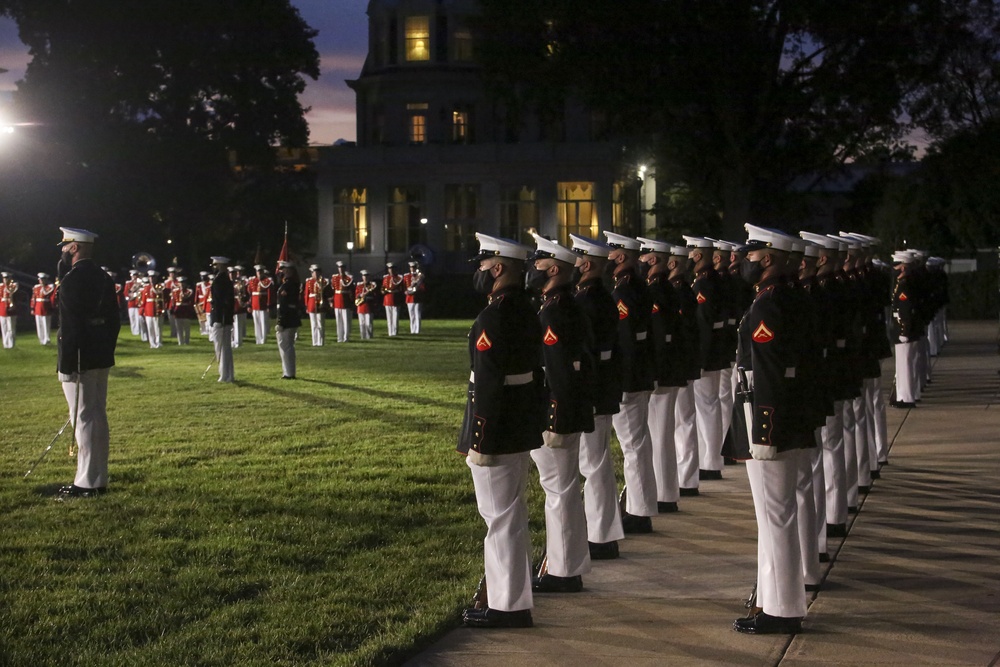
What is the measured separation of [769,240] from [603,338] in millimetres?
1841

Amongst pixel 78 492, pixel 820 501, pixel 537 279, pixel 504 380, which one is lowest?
pixel 78 492

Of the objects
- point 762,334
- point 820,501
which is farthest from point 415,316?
point 762,334

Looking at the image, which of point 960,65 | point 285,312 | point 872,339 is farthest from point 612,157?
point 872,339

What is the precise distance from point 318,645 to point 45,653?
4.58 feet

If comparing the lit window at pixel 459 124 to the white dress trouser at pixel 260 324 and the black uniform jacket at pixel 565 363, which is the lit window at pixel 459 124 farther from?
the black uniform jacket at pixel 565 363

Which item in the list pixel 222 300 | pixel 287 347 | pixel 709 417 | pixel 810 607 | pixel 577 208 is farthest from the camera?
pixel 577 208

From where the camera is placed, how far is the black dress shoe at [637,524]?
10609mm

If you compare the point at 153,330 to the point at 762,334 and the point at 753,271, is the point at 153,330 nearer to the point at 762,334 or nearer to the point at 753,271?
the point at 753,271

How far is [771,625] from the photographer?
7.61 metres

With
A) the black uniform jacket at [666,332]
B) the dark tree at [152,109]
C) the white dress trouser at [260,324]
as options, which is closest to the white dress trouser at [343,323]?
the white dress trouser at [260,324]

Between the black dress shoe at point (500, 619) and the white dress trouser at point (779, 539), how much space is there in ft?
4.21

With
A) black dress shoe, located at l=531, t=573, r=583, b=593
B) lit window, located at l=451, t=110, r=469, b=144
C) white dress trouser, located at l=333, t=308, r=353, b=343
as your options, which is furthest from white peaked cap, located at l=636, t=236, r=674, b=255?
lit window, located at l=451, t=110, r=469, b=144

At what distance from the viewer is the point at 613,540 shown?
9.70m

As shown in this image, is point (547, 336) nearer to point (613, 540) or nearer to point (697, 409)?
point (613, 540)
